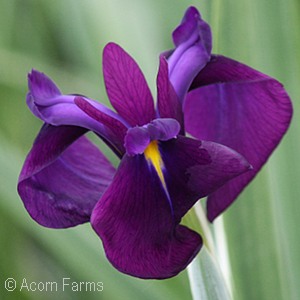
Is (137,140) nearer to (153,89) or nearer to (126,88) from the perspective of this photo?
(126,88)

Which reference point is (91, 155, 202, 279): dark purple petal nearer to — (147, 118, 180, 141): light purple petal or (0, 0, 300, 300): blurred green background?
(147, 118, 180, 141): light purple petal

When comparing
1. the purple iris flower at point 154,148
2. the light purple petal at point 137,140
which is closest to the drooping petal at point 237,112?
the purple iris flower at point 154,148

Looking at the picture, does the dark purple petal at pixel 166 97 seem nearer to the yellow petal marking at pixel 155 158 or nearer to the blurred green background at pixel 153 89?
the yellow petal marking at pixel 155 158

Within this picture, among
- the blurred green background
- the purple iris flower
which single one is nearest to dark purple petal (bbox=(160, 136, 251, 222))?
the purple iris flower

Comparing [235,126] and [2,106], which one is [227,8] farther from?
[2,106]

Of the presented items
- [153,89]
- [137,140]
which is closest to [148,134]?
[137,140]

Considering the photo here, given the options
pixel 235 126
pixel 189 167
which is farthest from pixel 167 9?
pixel 189 167

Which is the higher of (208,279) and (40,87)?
(40,87)
